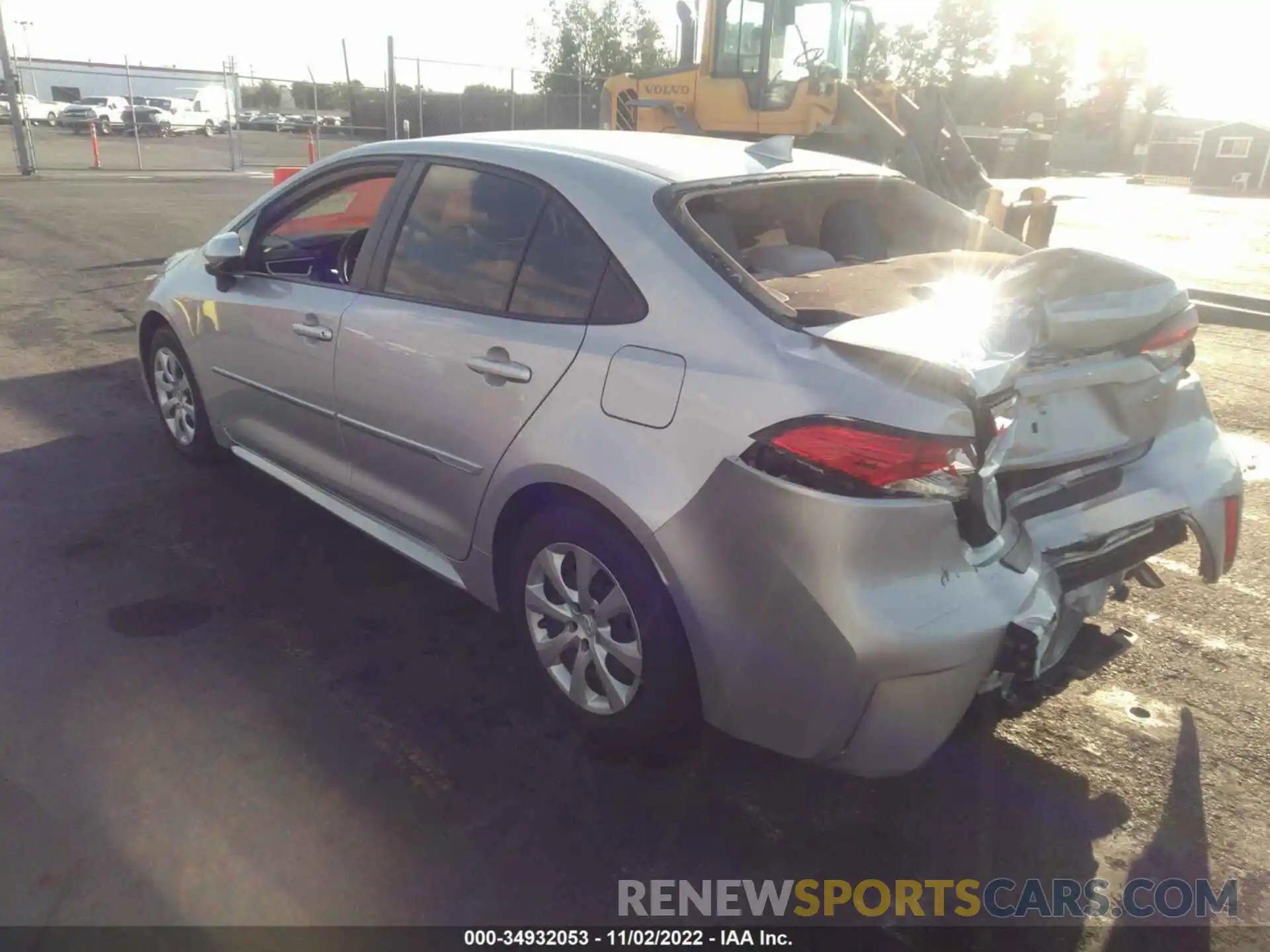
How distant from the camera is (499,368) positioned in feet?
9.77

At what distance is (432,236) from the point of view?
3.45 metres

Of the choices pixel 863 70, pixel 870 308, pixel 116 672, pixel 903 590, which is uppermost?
pixel 863 70

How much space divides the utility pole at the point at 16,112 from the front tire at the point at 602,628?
64.4ft

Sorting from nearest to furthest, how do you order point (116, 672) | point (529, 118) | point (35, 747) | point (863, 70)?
point (35, 747)
point (116, 672)
point (863, 70)
point (529, 118)

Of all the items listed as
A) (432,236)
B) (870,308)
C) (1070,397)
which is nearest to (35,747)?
(432,236)

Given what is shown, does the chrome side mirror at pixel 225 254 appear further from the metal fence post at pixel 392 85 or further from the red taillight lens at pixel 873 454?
the metal fence post at pixel 392 85

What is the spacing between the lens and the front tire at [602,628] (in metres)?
2.65

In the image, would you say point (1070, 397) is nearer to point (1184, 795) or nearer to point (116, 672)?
point (1184, 795)

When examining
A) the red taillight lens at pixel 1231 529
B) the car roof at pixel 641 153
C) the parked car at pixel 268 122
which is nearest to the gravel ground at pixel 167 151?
the parked car at pixel 268 122

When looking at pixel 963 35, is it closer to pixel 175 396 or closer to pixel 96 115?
pixel 96 115

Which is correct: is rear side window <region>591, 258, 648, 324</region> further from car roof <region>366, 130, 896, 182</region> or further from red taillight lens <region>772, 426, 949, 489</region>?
red taillight lens <region>772, 426, 949, 489</region>

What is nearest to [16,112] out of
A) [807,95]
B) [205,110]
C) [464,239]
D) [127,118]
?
[807,95]

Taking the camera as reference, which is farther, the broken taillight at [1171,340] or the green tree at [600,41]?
the green tree at [600,41]

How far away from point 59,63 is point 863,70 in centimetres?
4006
